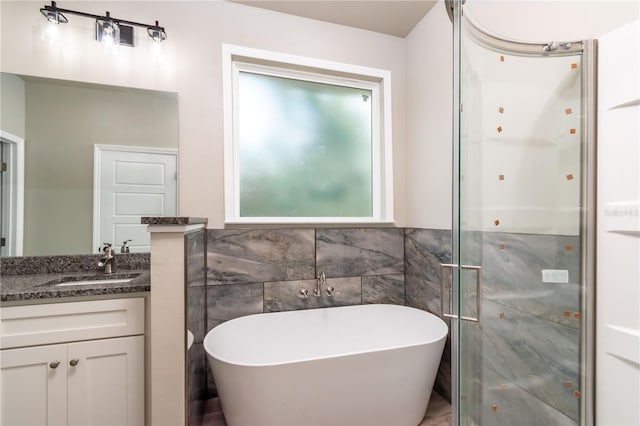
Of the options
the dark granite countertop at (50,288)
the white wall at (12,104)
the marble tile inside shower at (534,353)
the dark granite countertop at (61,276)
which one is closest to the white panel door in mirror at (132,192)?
the dark granite countertop at (61,276)

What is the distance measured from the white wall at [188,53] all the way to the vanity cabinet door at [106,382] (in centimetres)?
86

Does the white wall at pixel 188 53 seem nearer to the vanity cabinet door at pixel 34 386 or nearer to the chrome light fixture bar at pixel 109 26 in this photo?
the chrome light fixture bar at pixel 109 26

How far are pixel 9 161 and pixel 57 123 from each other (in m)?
0.33

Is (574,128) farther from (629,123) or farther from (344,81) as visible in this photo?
(344,81)

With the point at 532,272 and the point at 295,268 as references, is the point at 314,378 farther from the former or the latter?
the point at 532,272

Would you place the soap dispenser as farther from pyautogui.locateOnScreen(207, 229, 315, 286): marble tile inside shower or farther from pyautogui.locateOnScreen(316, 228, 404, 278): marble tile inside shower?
pyautogui.locateOnScreen(316, 228, 404, 278): marble tile inside shower

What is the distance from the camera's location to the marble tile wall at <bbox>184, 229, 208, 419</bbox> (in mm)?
1411

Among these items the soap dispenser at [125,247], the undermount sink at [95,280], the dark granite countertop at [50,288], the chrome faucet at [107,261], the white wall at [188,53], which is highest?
the white wall at [188,53]

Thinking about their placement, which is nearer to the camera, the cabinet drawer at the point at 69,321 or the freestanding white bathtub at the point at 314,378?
the cabinet drawer at the point at 69,321

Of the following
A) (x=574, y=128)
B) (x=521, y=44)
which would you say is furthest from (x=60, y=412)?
(x=521, y=44)

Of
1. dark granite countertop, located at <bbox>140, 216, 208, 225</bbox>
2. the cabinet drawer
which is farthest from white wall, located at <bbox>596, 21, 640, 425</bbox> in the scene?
the cabinet drawer

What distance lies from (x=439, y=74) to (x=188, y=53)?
174cm

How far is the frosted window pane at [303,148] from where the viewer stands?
2.20 metres

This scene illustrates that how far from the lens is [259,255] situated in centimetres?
208
